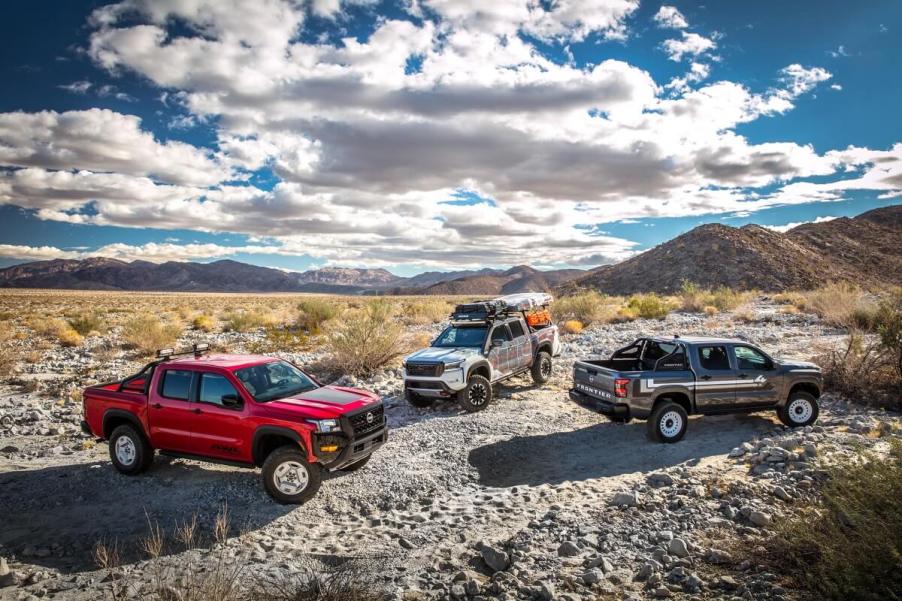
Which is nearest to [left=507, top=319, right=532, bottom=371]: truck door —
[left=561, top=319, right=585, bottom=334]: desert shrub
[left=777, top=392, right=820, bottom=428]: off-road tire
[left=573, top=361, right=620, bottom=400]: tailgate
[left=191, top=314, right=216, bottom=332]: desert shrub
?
[left=573, top=361, right=620, bottom=400]: tailgate

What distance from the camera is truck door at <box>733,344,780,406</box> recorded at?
357 inches

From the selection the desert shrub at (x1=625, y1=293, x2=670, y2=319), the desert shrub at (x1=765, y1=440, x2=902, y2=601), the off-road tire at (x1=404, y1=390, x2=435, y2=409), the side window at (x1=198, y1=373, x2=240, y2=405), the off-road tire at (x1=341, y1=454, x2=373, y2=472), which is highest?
the desert shrub at (x1=625, y1=293, x2=670, y2=319)

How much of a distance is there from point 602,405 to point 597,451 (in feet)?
2.46

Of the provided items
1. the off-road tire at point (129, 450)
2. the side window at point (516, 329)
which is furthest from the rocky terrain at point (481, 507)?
the side window at point (516, 329)

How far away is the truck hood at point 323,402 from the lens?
262 inches

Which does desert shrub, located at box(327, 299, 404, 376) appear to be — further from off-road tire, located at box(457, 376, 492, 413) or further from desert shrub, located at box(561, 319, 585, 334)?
desert shrub, located at box(561, 319, 585, 334)

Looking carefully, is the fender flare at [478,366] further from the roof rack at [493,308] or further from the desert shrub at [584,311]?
the desert shrub at [584,311]

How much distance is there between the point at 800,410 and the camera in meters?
9.34

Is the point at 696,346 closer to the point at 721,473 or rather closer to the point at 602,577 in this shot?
the point at 721,473

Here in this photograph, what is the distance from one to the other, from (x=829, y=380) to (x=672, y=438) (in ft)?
17.6

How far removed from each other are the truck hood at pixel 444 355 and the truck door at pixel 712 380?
4.29 m

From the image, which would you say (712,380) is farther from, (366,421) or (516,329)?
(366,421)

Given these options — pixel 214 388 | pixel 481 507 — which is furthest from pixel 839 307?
pixel 214 388

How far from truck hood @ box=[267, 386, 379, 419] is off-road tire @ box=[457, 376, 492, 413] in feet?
11.5
